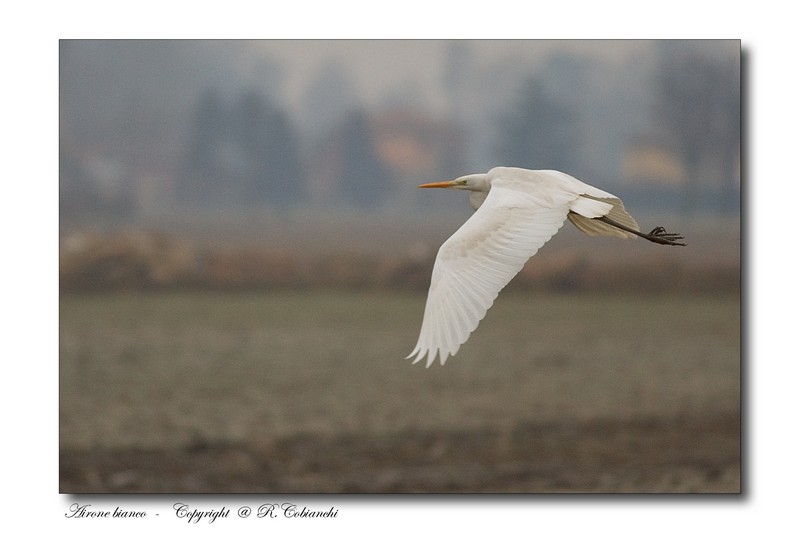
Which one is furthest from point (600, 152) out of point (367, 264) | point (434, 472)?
point (434, 472)

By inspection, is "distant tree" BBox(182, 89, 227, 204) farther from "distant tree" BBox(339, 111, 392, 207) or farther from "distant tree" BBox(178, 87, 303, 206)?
"distant tree" BBox(339, 111, 392, 207)

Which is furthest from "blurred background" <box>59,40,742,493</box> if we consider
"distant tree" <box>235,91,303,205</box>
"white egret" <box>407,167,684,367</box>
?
"white egret" <box>407,167,684,367</box>

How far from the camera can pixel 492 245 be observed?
149cm

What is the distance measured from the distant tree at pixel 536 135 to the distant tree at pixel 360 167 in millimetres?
346

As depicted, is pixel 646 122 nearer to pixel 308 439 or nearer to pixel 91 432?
pixel 308 439

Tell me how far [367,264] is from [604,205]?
1.48 meters

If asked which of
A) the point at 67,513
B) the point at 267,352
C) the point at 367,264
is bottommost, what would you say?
the point at 67,513

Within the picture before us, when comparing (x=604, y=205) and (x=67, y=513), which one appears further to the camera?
(x=67, y=513)

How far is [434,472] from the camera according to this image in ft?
9.35

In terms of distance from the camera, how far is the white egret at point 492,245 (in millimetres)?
1418

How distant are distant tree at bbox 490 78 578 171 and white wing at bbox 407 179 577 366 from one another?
4.37 feet

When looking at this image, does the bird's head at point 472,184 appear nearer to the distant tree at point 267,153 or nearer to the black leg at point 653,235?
the black leg at point 653,235

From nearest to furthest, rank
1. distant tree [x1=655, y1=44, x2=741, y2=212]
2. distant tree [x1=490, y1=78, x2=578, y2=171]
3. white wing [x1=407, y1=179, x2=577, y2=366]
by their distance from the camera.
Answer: white wing [x1=407, y1=179, x2=577, y2=366] → distant tree [x1=655, y1=44, x2=741, y2=212] → distant tree [x1=490, y1=78, x2=578, y2=171]

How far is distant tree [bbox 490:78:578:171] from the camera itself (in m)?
2.88
